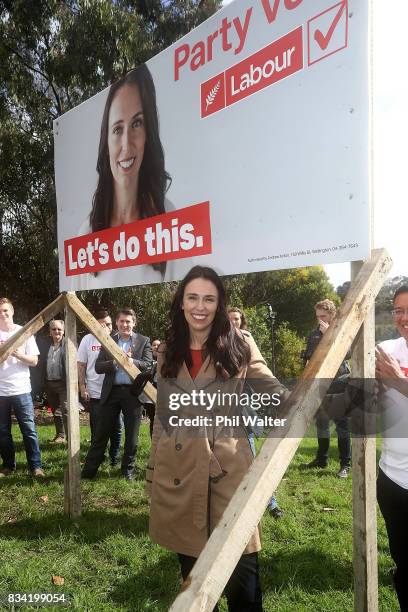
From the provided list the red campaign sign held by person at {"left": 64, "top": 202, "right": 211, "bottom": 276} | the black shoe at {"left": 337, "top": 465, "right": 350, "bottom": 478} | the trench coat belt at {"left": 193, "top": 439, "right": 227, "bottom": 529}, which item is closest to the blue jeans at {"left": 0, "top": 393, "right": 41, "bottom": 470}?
the red campaign sign held by person at {"left": 64, "top": 202, "right": 211, "bottom": 276}

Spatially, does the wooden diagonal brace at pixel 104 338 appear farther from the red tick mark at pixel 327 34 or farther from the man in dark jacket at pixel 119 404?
the red tick mark at pixel 327 34

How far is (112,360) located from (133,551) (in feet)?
7.27

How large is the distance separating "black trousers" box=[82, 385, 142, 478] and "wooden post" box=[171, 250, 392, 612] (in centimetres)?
379

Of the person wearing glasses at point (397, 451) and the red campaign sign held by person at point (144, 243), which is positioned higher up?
the red campaign sign held by person at point (144, 243)

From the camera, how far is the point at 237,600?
2.06m

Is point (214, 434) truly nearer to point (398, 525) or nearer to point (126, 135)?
point (398, 525)

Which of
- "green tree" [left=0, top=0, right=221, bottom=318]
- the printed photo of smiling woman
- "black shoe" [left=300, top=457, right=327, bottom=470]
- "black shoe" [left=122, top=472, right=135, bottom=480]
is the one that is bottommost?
"black shoe" [left=300, top=457, right=327, bottom=470]

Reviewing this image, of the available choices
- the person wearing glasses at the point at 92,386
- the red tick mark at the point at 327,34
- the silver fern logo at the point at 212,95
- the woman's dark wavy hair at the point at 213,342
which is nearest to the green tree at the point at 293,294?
the person wearing glasses at the point at 92,386

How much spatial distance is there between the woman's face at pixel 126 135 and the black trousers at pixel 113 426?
8.75 ft

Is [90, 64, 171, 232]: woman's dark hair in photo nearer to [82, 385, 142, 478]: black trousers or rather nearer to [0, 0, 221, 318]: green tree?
[82, 385, 142, 478]: black trousers

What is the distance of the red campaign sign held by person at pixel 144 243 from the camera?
2947mm

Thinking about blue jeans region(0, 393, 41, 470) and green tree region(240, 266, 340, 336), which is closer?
blue jeans region(0, 393, 41, 470)

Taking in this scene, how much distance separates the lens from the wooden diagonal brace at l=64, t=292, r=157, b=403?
3.81 meters

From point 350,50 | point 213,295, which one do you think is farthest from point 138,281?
point 350,50
